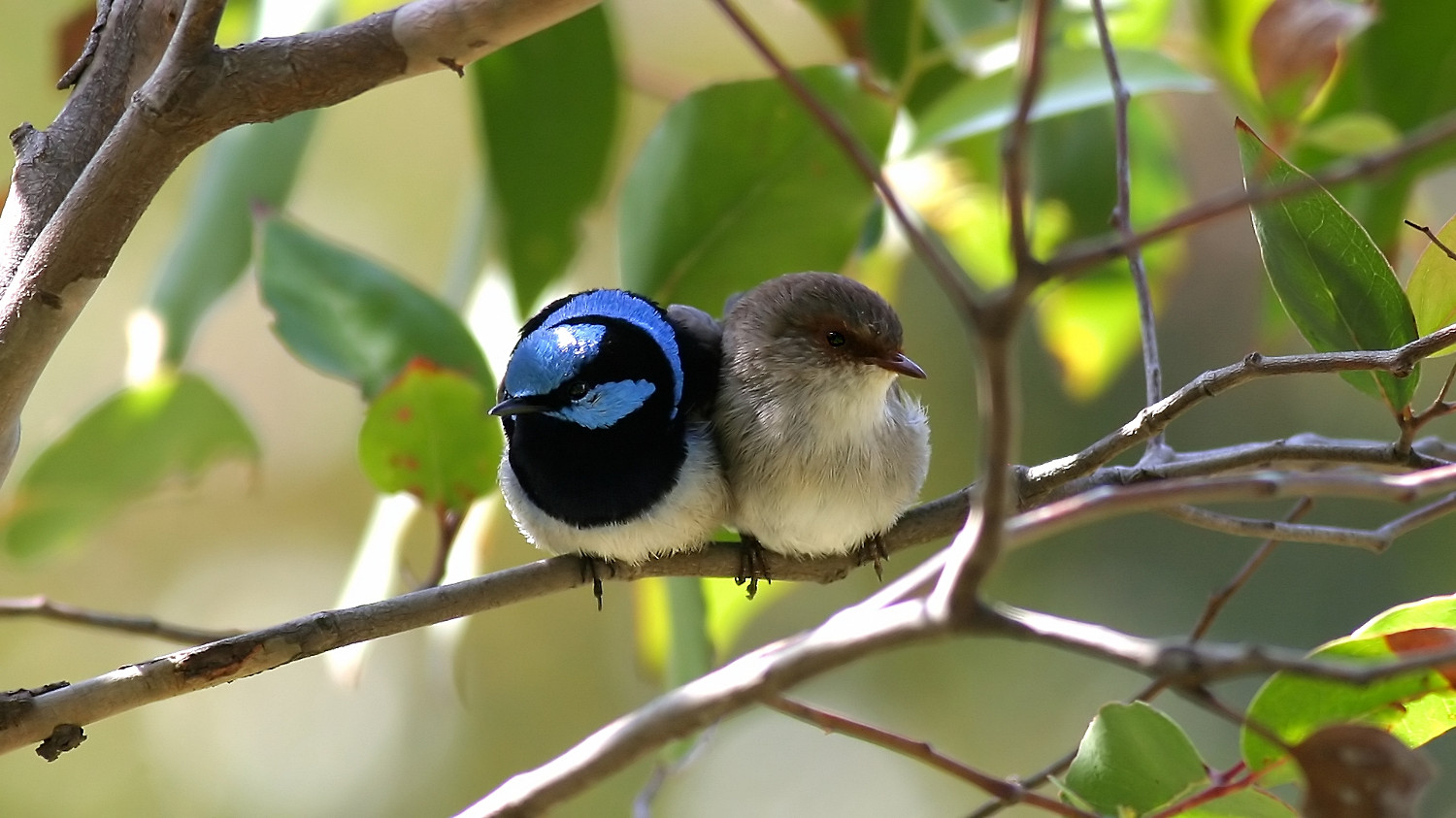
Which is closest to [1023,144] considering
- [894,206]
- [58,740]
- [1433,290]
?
[894,206]

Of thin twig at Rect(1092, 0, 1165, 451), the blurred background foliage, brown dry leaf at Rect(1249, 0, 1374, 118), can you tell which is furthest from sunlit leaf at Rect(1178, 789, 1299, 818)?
brown dry leaf at Rect(1249, 0, 1374, 118)

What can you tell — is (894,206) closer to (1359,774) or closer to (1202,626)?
(1359,774)

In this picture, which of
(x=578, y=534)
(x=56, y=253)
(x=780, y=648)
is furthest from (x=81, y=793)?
(x=780, y=648)

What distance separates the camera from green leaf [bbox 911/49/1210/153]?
1.88m

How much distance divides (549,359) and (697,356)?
0.30m

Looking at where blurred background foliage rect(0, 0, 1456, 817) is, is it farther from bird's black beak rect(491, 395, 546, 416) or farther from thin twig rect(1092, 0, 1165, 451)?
thin twig rect(1092, 0, 1165, 451)

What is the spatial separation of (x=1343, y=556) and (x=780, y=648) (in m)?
3.78

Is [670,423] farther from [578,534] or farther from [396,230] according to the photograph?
[396,230]

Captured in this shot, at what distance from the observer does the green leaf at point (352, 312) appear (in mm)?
1823

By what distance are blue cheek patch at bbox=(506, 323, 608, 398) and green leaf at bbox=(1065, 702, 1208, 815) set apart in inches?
31.8

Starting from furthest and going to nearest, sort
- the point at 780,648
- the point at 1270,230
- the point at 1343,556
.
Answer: the point at 1343,556
the point at 1270,230
the point at 780,648

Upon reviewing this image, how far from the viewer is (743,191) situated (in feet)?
6.20

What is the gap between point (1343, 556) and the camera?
404 cm

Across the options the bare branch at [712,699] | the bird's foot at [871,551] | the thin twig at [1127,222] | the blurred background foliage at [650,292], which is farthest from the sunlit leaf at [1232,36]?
the bare branch at [712,699]
